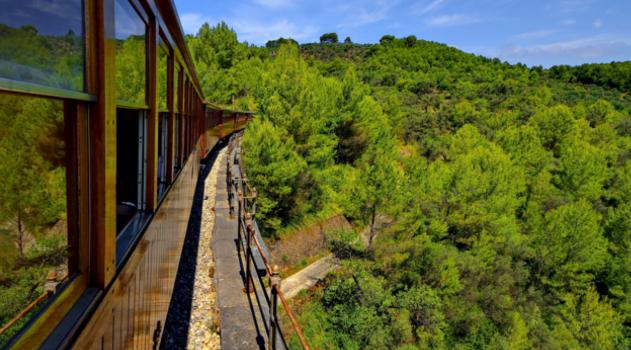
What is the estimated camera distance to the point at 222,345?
4.20 meters

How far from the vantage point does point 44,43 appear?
0.94 meters

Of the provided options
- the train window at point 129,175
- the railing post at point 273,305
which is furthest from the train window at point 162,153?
the railing post at point 273,305

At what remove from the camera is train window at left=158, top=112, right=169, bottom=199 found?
336cm

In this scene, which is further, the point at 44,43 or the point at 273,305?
the point at 273,305

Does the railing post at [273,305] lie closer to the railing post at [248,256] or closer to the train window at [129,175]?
the train window at [129,175]

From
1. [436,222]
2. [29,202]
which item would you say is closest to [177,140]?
[29,202]

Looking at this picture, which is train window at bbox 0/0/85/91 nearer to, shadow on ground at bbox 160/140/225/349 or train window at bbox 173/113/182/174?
train window at bbox 173/113/182/174

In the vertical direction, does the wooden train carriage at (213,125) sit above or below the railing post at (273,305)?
above

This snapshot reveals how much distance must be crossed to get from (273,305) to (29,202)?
284 cm

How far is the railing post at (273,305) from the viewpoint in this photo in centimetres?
334

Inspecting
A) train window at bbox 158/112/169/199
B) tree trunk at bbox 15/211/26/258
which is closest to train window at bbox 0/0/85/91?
tree trunk at bbox 15/211/26/258

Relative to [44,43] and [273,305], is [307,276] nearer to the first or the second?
[273,305]

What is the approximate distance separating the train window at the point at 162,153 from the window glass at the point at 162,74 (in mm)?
144

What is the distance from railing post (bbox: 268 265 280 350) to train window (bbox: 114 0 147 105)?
5.82ft
